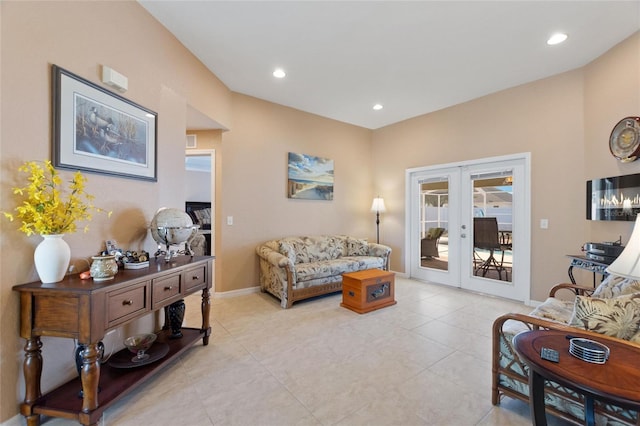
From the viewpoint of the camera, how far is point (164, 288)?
2.10 metres

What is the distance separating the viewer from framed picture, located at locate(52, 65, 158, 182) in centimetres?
177

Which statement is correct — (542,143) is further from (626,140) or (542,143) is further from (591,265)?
(591,265)

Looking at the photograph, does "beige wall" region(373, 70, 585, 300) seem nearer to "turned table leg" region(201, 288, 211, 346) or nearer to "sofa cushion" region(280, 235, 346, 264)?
"sofa cushion" region(280, 235, 346, 264)

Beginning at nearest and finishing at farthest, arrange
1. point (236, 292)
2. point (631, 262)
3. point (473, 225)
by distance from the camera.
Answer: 1. point (631, 262)
2. point (236, 292)
3. point (473, 225)

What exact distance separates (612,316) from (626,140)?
2.35 meters

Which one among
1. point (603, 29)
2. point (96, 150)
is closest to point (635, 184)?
point (603, 29)

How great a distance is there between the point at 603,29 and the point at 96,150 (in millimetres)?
4651

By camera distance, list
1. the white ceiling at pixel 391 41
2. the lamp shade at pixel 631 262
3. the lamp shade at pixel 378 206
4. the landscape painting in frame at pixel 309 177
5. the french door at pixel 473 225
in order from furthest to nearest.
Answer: the lamp shade at pixel 378 206, the landscape painting in frame at pixel 309 177, the french door at pixel 473 225, the white ceiling at pixel 391 41, the lamp shade at pixel 631 262

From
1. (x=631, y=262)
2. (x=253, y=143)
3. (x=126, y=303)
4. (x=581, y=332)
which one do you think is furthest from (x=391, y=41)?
(x=126, y=303)

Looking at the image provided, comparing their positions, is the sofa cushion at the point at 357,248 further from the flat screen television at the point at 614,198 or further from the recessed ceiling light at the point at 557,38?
the recessed ceiling light at the point at 557,38

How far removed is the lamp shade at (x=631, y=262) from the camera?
4.27 feet

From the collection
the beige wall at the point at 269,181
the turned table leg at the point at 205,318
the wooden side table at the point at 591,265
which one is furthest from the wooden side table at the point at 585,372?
the beige wall at the point at 269,181

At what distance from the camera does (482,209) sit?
435 centimetres

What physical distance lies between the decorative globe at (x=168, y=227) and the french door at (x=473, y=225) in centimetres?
413
